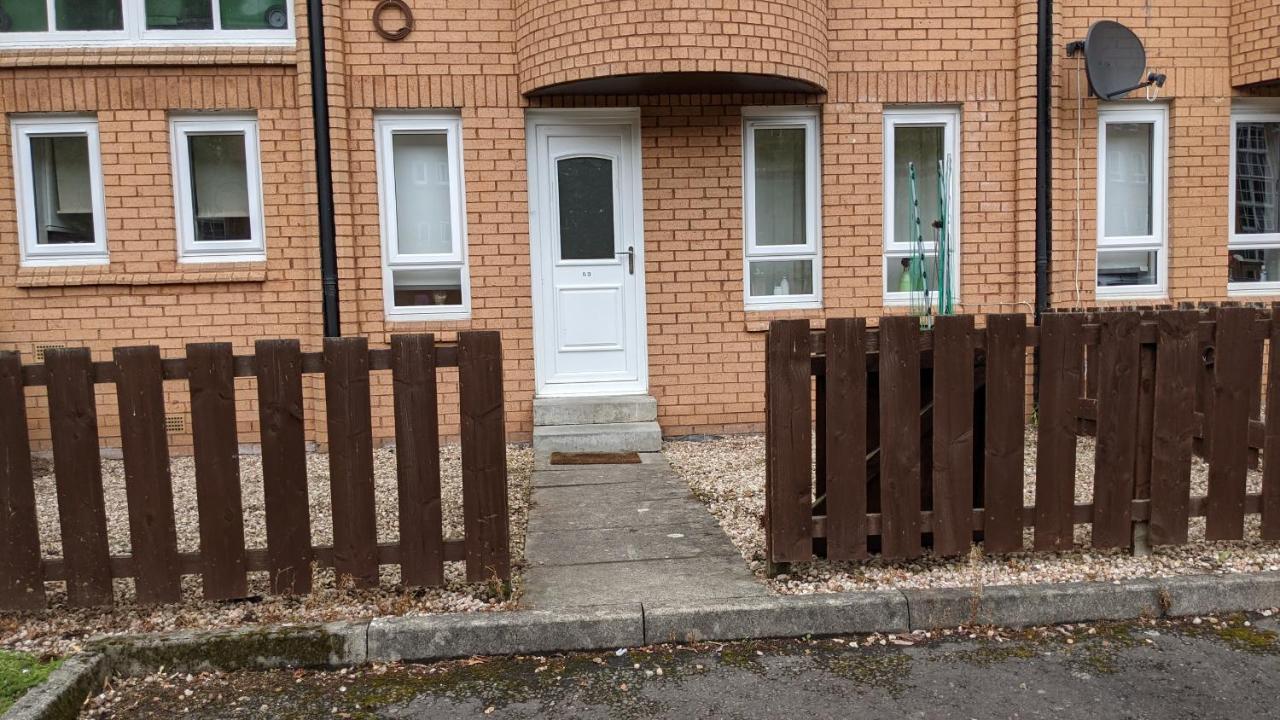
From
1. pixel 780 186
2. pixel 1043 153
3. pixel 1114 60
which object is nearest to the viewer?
pixel 1114 60

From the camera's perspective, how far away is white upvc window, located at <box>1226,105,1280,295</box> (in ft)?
28.0

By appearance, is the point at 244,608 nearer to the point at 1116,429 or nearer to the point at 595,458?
the point at 595,458

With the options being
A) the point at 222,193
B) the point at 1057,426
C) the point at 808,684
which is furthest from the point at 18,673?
the point at 222,193

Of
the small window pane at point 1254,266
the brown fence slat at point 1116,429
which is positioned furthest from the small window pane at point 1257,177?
the brown fence slat at point 1116,429

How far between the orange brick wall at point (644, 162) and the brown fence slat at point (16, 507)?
12.4ft

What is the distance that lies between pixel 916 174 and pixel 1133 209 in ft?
6.74

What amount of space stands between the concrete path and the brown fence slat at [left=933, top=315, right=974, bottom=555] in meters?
0.96

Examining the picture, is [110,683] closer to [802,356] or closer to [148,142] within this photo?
[802,356]

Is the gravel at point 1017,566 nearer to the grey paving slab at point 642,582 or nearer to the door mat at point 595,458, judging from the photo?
the grey paving slab at point 642,582

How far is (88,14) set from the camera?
7738 millimetres

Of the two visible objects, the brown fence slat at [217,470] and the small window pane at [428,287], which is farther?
the small window pane at [428,287]

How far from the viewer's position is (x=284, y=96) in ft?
25.2

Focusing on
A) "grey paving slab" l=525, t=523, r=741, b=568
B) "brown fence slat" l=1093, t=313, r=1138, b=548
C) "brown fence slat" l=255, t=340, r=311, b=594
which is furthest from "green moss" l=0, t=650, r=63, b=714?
"brown fence slat" l=1093, t=313, r=1138, b=548

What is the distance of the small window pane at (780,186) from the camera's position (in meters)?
8.23
